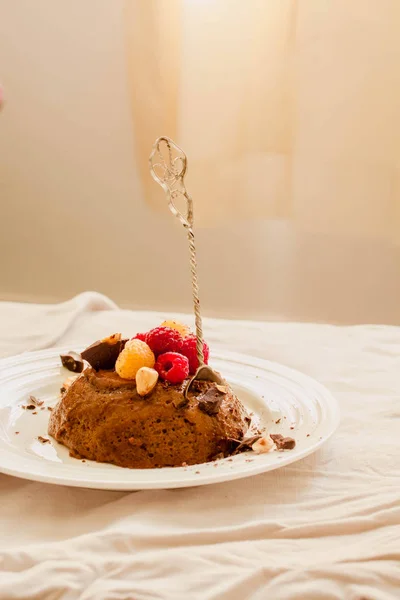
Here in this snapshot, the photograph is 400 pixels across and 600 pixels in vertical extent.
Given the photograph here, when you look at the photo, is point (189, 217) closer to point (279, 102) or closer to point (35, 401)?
point (35, 401)

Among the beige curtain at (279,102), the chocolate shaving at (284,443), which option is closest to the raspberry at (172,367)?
the chocolate shaving at (284,443)

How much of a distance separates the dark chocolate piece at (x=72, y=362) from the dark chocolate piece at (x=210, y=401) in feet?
1.37

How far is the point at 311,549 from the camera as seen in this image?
91 cm

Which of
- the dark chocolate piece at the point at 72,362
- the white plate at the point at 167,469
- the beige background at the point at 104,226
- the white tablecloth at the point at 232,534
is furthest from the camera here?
the beige background at the point at 104,226

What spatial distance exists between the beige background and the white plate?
2381 millimetres

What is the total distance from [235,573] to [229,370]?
2.56 ft

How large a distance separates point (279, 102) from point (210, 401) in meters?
2.78

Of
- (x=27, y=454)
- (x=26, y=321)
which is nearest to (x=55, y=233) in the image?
(x=26, y=321)

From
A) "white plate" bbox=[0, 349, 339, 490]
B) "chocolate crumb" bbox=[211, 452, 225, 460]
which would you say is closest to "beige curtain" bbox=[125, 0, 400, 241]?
"white plate" bbox=[0, 349, 339, 490]

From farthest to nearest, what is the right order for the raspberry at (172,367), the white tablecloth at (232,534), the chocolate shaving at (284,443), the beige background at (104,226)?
the beige background at (104,226)
the raspberry at (172,367)
the chocolate shaving at (284,443)
the white tablecloth at (232,534)

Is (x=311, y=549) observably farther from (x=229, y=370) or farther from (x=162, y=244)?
(x=162, y=244)

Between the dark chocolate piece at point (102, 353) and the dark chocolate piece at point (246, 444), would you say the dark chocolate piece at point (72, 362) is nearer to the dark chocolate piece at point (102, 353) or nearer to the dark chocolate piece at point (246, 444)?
the dark chocolate piece at point (102, 353)

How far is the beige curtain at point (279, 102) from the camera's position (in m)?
3.57

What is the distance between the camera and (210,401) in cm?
124
